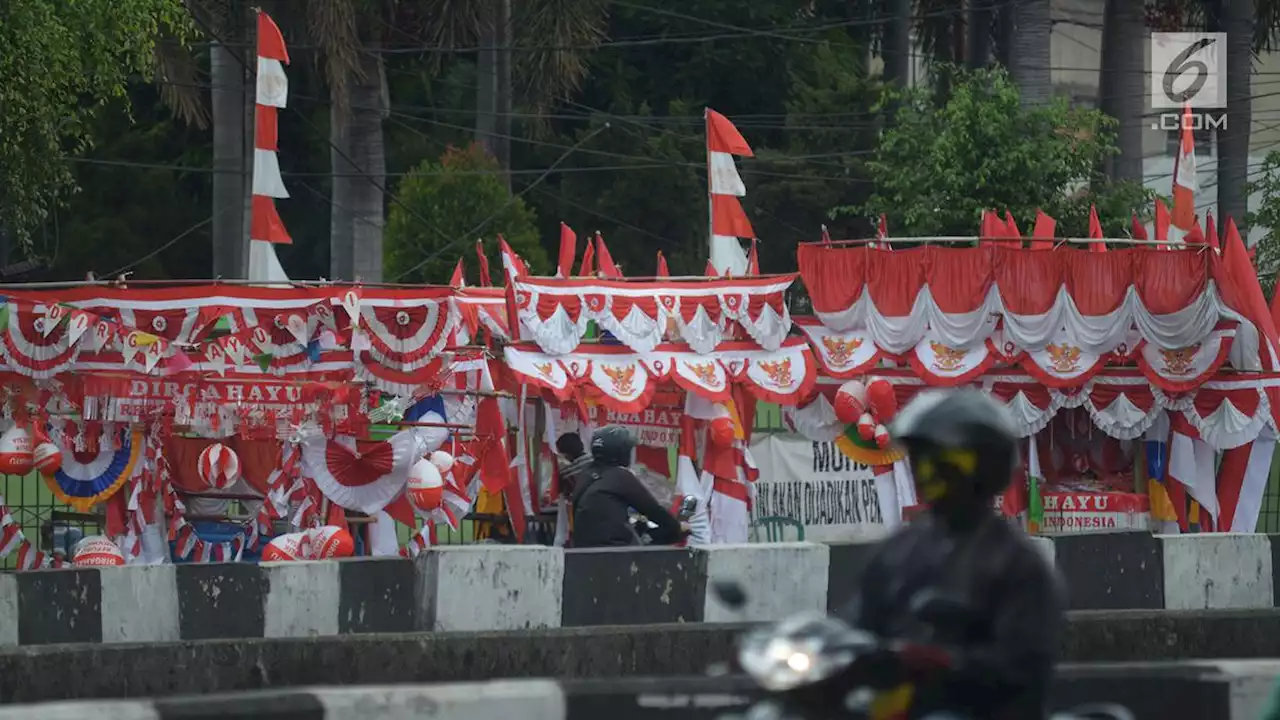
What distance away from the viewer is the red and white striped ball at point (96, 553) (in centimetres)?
1508

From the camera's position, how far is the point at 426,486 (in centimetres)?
1608

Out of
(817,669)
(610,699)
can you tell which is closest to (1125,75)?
(610,699)

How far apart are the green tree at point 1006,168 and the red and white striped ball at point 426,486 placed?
1167cm

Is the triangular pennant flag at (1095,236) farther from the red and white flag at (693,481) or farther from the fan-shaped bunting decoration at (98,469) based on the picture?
the fan-shaped bunting decoration at (98,469)

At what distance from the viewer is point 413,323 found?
654 inches

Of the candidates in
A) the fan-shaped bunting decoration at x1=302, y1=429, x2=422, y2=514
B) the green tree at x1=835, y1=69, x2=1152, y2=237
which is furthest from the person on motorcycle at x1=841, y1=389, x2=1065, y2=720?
the green tree at x1=835, y1=69, x2=1152, y2=237

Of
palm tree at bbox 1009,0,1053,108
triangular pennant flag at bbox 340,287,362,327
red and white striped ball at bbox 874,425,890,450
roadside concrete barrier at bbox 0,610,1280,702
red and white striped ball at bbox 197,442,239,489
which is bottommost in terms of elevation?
roadside concrete barrier at bbox 0,610,1280,702

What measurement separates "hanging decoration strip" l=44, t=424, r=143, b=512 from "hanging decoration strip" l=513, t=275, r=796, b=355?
2975 mm

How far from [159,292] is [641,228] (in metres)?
28.5

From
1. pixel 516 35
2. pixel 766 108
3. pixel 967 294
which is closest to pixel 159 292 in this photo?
pixel 967 294

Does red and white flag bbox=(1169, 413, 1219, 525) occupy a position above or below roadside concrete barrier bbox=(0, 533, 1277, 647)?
above

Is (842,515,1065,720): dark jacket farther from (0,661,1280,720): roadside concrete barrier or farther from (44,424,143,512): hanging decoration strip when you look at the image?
(44,424,143,512): hanging decoration strip

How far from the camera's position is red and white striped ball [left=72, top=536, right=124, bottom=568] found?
1508cm

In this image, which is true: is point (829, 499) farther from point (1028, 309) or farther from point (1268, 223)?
point (1268, 223)
